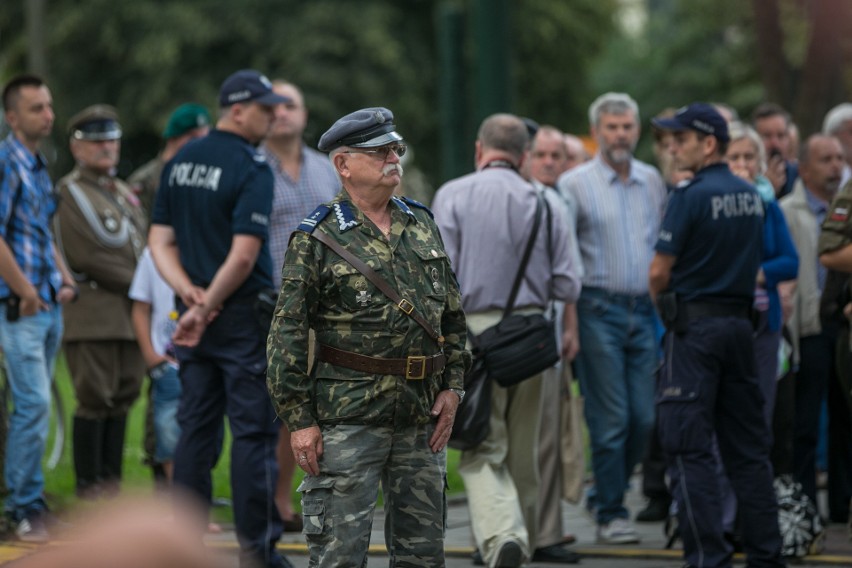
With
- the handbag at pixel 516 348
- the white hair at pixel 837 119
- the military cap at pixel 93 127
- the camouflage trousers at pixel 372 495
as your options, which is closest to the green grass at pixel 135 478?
the handbag at pixel 516 348

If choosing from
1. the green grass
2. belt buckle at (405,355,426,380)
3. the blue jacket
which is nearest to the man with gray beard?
the blue jacket

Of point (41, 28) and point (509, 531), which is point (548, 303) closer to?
point (509, 531)

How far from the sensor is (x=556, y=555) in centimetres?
717

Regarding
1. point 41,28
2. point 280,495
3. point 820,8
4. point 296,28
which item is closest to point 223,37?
point 296,28

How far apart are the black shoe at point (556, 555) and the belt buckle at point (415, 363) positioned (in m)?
2.59

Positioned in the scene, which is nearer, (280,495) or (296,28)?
(280,495)

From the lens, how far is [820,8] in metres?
16.1

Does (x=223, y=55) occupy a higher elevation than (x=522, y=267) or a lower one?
higher

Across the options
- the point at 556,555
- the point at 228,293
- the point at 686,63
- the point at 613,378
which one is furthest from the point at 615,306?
the point at 686,63

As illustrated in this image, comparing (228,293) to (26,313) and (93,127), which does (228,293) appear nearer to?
(26,313)

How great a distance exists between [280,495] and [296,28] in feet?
81.4

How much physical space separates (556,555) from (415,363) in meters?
2.65

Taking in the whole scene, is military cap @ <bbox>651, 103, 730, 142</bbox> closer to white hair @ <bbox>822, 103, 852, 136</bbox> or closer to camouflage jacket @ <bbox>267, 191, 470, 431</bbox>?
camouflage jacket @ <bbox>267, 191, 470, 431</bbox>

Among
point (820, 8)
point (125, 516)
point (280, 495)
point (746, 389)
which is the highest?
point (820, 8)
